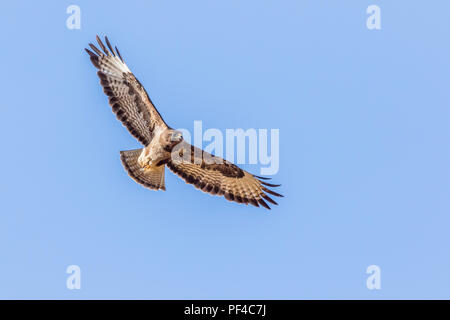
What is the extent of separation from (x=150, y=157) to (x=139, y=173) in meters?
0.50

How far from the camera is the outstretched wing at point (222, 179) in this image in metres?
10.8

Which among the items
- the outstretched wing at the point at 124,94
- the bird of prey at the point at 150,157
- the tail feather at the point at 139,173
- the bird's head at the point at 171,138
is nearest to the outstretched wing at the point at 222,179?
the bird of prey at the point at 150,157

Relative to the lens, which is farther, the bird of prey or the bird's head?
the bird of prey

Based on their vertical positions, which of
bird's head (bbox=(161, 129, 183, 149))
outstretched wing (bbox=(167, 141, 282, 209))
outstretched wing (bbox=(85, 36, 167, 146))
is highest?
outstretched wing (bbox=(85, 36, 167, 146))

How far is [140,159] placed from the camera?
34.9 feet

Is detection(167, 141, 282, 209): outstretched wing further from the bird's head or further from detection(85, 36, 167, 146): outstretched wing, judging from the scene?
detection(85, 36, 167, 146): outstretched wing

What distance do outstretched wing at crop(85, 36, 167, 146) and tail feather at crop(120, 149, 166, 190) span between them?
1.02ft

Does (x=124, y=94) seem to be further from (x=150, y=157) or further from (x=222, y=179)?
(x=222, y=179)

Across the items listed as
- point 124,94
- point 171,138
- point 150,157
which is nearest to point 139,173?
point 150,157

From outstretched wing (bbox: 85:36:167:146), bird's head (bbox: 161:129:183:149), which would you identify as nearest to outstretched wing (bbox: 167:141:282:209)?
bird's head (bbox: 161:129:183:149)

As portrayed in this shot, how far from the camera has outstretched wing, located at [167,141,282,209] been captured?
10797 millimetres

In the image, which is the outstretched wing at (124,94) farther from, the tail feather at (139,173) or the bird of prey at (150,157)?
the tail feather at (139,173)

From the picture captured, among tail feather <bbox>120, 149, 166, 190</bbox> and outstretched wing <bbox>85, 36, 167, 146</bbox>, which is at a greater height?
outstretched wing <bbox>85, 36, 167, 146</bbox>
